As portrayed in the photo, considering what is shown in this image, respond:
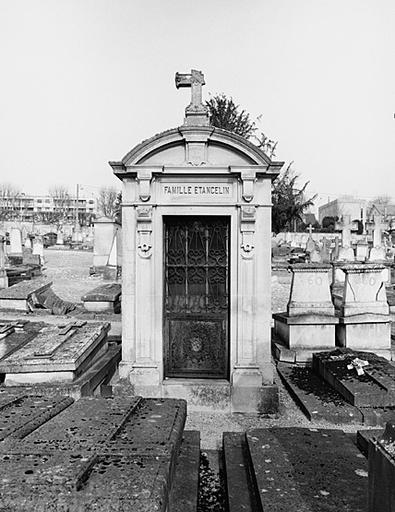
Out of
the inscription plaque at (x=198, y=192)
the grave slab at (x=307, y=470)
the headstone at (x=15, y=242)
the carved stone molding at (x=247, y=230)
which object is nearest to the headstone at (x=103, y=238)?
the headstone at (x=15, y=242)

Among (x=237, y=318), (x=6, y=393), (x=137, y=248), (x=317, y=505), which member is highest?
(x=137, y=248)

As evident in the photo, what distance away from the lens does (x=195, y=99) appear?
5.93 meters

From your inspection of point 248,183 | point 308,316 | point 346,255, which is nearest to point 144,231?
point 248,183

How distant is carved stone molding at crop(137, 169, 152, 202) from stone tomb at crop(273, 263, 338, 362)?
10.9 ft

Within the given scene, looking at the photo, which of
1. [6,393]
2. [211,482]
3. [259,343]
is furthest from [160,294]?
[211,482]

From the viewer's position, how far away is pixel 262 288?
5.58m

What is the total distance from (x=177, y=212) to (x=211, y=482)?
3.07m

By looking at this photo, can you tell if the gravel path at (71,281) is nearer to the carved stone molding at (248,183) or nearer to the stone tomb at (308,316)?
the stone tomb at (308,316)

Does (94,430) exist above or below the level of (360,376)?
above

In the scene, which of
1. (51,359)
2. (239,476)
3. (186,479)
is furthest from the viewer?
(51,359)

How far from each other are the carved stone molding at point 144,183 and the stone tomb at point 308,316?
10.9ft

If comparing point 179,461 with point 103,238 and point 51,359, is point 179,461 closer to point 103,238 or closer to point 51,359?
point 51,359

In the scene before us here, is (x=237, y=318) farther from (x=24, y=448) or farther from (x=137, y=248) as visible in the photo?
(x=24, y=448)

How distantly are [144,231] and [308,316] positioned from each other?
338cm
